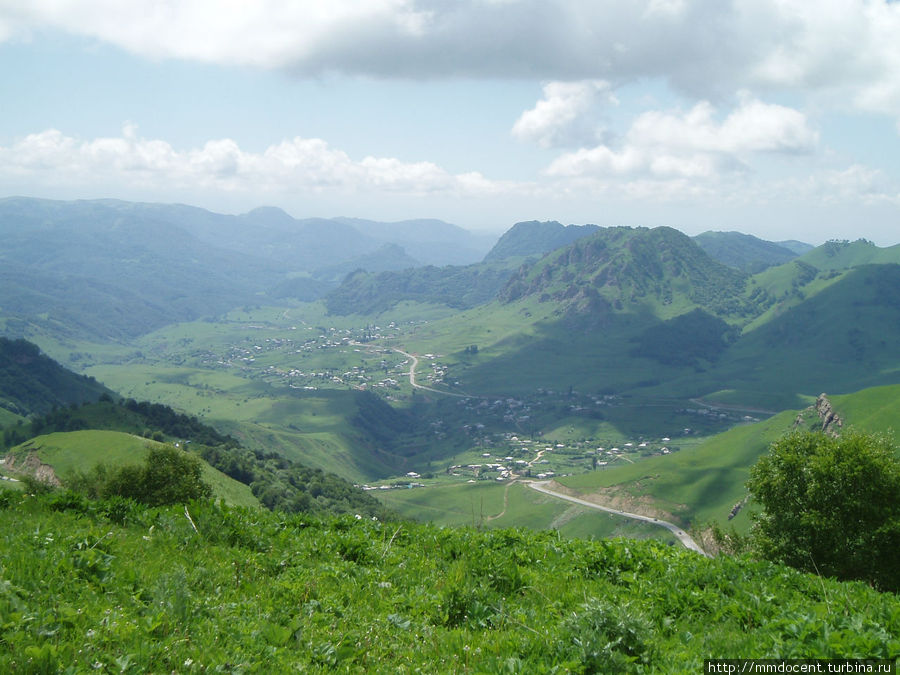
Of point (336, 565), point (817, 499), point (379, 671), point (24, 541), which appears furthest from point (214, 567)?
point (817, 499)

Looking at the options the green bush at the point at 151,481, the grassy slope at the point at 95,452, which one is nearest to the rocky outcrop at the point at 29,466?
the grassy slope at the point at 95,452

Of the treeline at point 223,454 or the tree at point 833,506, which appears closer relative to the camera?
the tree at point 833,506

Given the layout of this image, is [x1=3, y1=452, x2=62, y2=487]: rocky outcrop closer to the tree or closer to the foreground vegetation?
the foreground vegetation

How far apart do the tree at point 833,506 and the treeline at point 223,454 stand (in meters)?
87.6

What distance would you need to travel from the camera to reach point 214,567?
14555 millimetres

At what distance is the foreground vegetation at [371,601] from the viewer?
33.2 ft

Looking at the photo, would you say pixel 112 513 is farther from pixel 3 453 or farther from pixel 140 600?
pixel 3 453

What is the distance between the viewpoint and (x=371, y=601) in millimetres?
13969

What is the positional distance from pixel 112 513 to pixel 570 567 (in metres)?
15.2

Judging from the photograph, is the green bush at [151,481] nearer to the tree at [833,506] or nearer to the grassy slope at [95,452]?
the grassy slope at [95,452]

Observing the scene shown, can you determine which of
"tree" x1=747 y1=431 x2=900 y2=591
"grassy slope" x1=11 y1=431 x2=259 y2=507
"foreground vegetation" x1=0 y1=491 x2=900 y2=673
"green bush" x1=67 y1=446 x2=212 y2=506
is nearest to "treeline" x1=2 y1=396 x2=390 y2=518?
"grassy slope" x1=11 y1=431 x2=259 y2=507

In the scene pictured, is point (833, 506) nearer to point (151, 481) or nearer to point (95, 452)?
point (151, 481)

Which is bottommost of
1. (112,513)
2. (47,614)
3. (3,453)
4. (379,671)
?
(3,453)

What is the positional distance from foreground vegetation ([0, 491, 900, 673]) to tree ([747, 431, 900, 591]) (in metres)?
20.6
